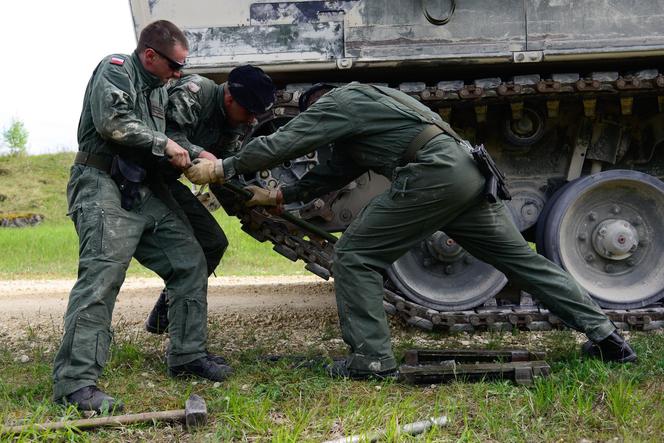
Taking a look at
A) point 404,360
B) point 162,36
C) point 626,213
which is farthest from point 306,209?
point 626,213

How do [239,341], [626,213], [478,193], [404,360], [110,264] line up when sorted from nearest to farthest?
[110,264]
[478,193]
[404,360]
[239,341]
[626,213]

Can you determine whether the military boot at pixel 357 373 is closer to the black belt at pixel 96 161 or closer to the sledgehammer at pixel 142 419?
the sledgehammer at pixel 142 419

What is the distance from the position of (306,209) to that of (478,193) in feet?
6.37

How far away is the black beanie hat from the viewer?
5047 mm

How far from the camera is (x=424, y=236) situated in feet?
15.6

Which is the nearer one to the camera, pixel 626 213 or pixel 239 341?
pixel 239 341

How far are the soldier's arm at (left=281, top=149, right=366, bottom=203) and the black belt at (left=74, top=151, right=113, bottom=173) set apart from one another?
3.85ft

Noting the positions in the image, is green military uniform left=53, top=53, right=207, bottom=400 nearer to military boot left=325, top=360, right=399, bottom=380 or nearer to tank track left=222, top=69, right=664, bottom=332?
military boot left=325, top=360, right=399, bottom=380

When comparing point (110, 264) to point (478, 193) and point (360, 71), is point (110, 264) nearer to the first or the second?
point (478, 193)

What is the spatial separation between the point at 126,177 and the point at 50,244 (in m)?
9.93

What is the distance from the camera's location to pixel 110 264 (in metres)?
4.39

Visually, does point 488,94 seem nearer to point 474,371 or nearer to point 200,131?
point 200,131

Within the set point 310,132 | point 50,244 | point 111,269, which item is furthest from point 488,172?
point 50,244

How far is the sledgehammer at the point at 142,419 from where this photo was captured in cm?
377
